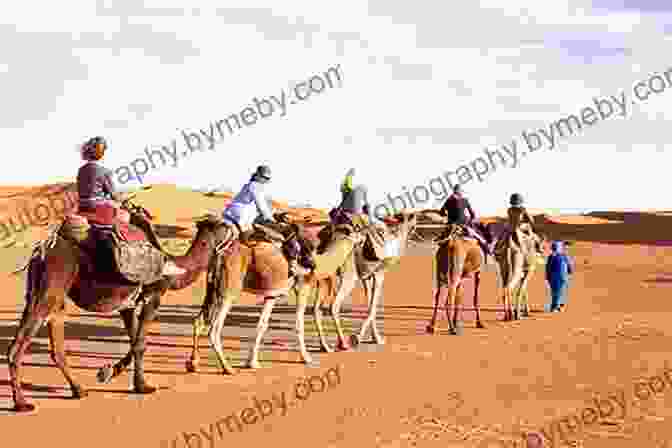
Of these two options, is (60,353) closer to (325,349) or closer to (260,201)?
(260,201)

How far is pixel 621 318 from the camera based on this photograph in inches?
798

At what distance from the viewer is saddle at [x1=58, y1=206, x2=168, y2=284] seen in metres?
10.7

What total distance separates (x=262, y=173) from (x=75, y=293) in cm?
342

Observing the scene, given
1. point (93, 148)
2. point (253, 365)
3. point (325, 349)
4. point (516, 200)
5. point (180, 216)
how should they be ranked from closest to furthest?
point (93, 148), point (253, 365), point (325, 349), point (516, 200), point (180, 216)

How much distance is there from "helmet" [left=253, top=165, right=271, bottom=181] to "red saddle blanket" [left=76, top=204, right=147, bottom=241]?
2.39m

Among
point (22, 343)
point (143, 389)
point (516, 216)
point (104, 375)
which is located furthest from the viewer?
point (516, 216)

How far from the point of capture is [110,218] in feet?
36.2

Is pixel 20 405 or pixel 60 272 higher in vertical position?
pixel 60 272

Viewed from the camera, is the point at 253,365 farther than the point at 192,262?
Yes

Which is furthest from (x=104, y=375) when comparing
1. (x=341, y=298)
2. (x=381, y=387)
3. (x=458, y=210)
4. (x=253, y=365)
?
(x=458, y=210)

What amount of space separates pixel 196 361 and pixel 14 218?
60.1 meters

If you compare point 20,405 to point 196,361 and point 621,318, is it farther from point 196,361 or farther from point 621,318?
point 621,318

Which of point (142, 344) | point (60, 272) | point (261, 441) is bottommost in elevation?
point (261, 441)

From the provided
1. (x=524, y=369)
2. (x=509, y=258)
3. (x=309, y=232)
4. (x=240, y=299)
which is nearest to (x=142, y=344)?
(x=309, y=232)
